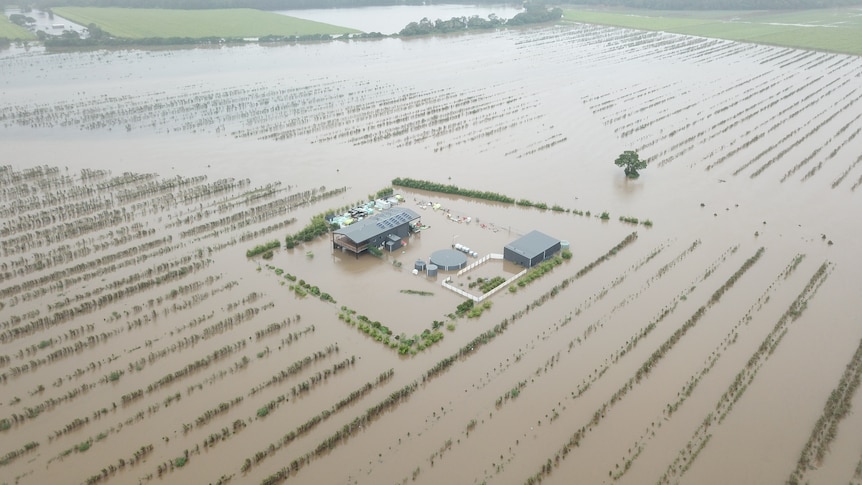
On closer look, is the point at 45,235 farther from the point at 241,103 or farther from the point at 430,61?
the point at 430,61

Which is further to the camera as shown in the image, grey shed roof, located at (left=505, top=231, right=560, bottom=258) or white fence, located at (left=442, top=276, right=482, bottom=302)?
grey shed roof, located at (left=505, top=231, right=560, bottom=258)

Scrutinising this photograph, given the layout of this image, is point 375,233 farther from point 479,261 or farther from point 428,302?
point 428,302

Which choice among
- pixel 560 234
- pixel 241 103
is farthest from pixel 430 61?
pixel 560 234

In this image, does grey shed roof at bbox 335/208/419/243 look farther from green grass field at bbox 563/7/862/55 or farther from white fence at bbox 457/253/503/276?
green grass field at bbox 563/7/862/55

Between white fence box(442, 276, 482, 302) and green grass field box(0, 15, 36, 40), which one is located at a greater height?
green grass field box(0, 15, 36, 40)

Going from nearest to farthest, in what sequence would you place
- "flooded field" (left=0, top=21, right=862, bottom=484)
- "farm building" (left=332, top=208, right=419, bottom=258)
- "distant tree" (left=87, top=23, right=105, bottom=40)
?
"flooded field" (left=0, top=21, right=862, bottom=484) → "farm building" (left=332, top=208, right=419, bottom=258) → "distant tree" (left=87, top=23, right=105, bottom=40)

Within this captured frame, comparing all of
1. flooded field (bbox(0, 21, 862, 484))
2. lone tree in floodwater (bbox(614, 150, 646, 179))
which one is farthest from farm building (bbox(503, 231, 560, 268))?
lone tree in floodwater (bbox(614, 150, 646, 179))

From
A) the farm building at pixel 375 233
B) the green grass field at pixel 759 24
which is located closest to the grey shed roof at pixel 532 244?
the farm building at pixel 375 233
